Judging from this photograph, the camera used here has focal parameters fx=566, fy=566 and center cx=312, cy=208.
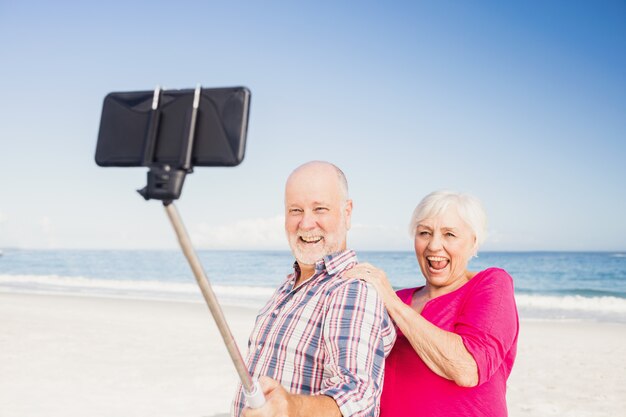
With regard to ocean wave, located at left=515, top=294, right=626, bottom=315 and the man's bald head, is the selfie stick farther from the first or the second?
ocean wave, located at left=515, top=294, right=626, bottom=315

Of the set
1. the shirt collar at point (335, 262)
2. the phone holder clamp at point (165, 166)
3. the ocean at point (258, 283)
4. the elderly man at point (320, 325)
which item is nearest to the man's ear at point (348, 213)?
the elderly man at point (320, 325)

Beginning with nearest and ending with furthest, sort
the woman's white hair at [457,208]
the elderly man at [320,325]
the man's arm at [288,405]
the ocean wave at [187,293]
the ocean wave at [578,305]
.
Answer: the man's arm at [288,405] < the elderly man at [320,325] < the woman's white hair at [457,208] < the ocean wave at [578,305] < the ocean wave at [187,293]

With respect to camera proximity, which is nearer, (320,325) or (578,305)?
(320,325)

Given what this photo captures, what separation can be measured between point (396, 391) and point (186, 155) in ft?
5.79

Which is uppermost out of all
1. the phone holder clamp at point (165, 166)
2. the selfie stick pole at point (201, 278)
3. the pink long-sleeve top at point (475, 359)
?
the phone holder clamp at point (165, 166)

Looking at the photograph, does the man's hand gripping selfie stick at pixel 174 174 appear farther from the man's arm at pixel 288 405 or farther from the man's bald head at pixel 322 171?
the man's bald head at pixel 322 171

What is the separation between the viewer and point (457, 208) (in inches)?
105

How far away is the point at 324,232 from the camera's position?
7.82ft

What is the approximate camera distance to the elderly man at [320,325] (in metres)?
1.73

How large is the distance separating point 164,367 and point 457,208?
6.31m

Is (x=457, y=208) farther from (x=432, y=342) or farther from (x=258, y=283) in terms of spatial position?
(x=258, y=283)

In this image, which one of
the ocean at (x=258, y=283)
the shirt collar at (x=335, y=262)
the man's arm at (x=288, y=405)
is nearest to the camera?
the man's arm at (x=288, y=405)

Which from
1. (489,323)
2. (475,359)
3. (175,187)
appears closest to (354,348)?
(475,359)

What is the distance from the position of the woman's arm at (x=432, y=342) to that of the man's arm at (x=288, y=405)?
619 millimetres
